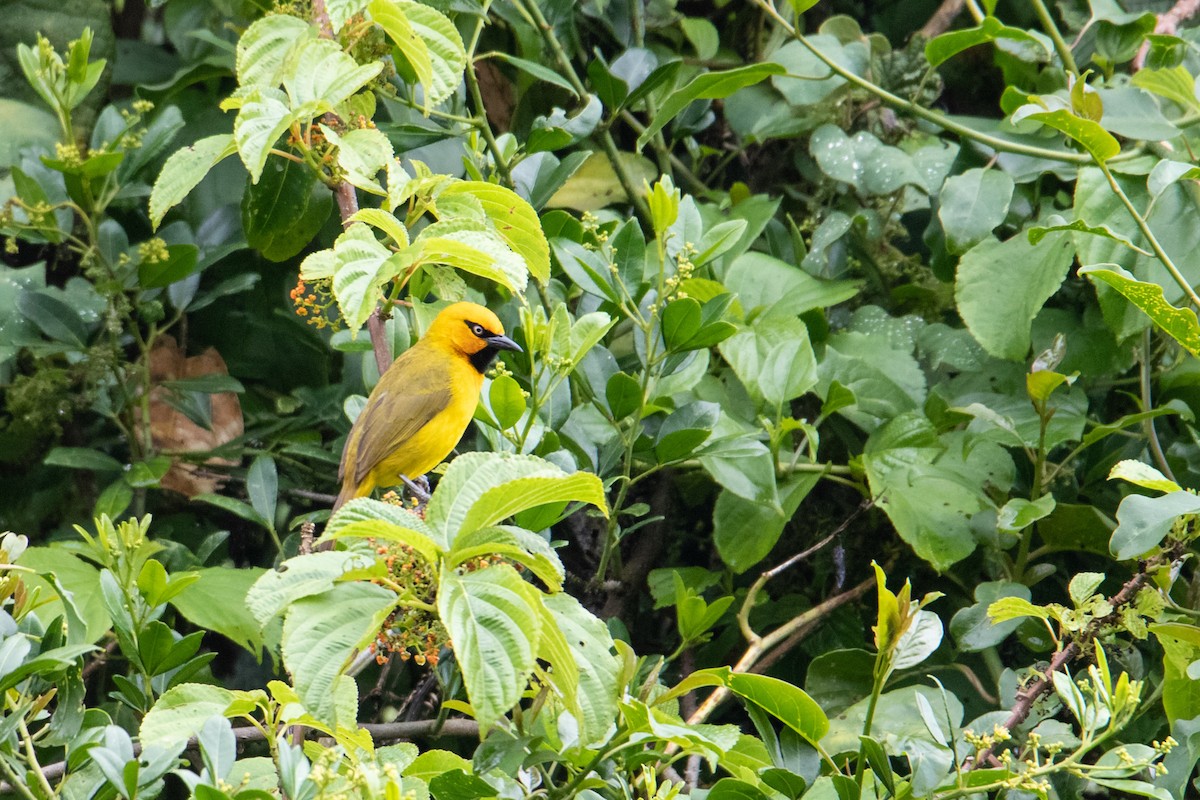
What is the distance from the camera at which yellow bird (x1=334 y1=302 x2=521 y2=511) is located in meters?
2.68

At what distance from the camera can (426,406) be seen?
2967 mm

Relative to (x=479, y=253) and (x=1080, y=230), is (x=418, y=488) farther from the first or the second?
(x=1080, y=230)

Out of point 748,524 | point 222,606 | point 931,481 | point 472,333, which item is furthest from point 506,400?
point 472,333

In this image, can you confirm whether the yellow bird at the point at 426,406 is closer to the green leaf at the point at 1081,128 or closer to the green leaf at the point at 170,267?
the green leaf at the point at 170,267

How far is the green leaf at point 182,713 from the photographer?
56.6 inches

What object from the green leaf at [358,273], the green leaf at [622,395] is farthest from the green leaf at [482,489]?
the green leaf at [622,395]

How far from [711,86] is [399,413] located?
100 centimetres

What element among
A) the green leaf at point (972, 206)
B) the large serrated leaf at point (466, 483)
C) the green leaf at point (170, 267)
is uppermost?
the large serrated leaf at point (466, 483)

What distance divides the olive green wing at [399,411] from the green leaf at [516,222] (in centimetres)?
59

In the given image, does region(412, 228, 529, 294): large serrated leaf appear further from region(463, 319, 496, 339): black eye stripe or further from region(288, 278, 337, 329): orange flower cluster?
region(463, 319, 496, 339): black eye stripe

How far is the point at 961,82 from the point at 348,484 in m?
2.01

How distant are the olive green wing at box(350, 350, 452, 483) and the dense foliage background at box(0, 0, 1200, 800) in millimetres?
103

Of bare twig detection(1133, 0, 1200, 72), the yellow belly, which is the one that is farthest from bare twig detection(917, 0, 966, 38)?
the yellow belly

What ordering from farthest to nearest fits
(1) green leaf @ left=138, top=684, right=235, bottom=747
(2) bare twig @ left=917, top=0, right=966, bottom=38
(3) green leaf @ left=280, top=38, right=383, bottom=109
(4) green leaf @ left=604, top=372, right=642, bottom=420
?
(2) bare twig @ left=917, top=0, right=966, bottom=38 < (4) green leaf @ left=604, top=372, right=642, bottom=420 < (3) green leaf @ left=280, top=38, right=383, bottom=109 < (1) green leaf @ left=138, top=684, right=235, bottom=747
